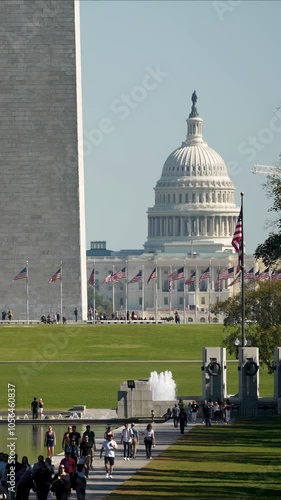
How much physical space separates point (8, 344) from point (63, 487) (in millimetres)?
60311

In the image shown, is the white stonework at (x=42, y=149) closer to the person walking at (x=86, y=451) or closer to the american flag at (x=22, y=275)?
the american flag at (x=22, y=275)

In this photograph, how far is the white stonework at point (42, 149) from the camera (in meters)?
110

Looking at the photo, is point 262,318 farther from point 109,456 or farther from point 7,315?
point 109,456

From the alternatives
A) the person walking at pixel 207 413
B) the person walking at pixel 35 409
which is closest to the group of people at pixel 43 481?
the person walking at pixel 207 413

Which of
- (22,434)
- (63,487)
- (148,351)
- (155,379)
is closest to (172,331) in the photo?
(148,351)

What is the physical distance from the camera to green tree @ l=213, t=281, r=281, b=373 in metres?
74.9

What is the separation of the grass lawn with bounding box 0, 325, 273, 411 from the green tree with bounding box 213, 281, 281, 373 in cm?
133

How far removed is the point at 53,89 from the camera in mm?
110062

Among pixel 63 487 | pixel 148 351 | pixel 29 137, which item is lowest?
pixel 63 487

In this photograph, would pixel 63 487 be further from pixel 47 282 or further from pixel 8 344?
pixel 47 282

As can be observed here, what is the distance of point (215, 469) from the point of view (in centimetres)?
4256

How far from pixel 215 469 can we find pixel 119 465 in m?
2.75

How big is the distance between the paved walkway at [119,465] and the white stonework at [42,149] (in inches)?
2157

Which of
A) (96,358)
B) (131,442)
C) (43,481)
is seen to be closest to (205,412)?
(131,442)
